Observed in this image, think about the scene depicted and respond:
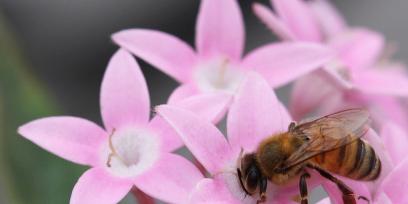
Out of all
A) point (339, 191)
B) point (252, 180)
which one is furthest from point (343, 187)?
point (252, 180)

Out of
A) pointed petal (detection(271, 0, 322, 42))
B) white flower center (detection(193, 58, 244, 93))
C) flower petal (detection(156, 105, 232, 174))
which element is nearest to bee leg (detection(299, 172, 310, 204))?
flower petal (detection(156, 105, 232, 174))

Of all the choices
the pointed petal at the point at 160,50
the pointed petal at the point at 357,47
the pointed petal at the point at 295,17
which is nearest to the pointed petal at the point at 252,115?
the pointed petal at the point at 160,50

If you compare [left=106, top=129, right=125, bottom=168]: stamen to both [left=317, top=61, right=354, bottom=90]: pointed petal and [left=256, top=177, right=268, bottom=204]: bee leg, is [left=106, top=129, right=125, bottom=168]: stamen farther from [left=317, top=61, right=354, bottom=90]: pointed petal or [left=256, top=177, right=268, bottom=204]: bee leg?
[left=317, top=61, right=354, bottom=90]: pointed petal

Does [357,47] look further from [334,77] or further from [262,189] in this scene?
[262,189]

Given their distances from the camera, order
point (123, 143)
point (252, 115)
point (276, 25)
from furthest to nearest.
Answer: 1. point (276, 25)
2. point (123, 143)
3. point (252, 115)

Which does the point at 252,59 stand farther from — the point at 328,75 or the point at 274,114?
the point at 274,114

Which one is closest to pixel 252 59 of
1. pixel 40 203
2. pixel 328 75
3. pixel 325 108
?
pixel 328 75
